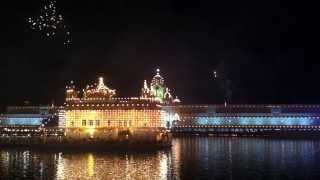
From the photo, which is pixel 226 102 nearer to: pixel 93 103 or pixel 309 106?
pixel 309 106

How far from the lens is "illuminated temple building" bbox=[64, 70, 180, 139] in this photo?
6781 cm

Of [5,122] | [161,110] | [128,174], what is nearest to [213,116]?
[5,122]

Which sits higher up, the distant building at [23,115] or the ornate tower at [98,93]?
the ornate tower at [98,93]

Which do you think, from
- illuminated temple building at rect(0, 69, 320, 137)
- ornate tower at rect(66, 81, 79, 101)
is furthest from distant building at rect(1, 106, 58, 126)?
ornate tower at rect(66, 81, 79, 101)

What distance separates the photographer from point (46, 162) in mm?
53500

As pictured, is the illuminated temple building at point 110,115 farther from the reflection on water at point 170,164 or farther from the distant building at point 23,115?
the distant building at point 23,115

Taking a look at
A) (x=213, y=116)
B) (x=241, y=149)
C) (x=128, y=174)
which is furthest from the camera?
(x=213, y=116)

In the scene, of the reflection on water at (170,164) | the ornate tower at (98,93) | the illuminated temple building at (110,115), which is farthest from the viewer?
the ornate tower at (98,93)

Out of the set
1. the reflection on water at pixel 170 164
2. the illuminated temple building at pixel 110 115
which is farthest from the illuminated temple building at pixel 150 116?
the reflection on water at pixel 170 164

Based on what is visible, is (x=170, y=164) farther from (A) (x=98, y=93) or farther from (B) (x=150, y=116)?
(A) (x=98, y=93)

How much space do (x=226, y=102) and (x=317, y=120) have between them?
17618mm

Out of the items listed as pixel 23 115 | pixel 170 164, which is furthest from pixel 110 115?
pixel 23 115

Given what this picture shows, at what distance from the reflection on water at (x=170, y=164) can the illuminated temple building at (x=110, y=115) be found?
14.1 feet

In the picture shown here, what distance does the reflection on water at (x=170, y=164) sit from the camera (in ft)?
145
